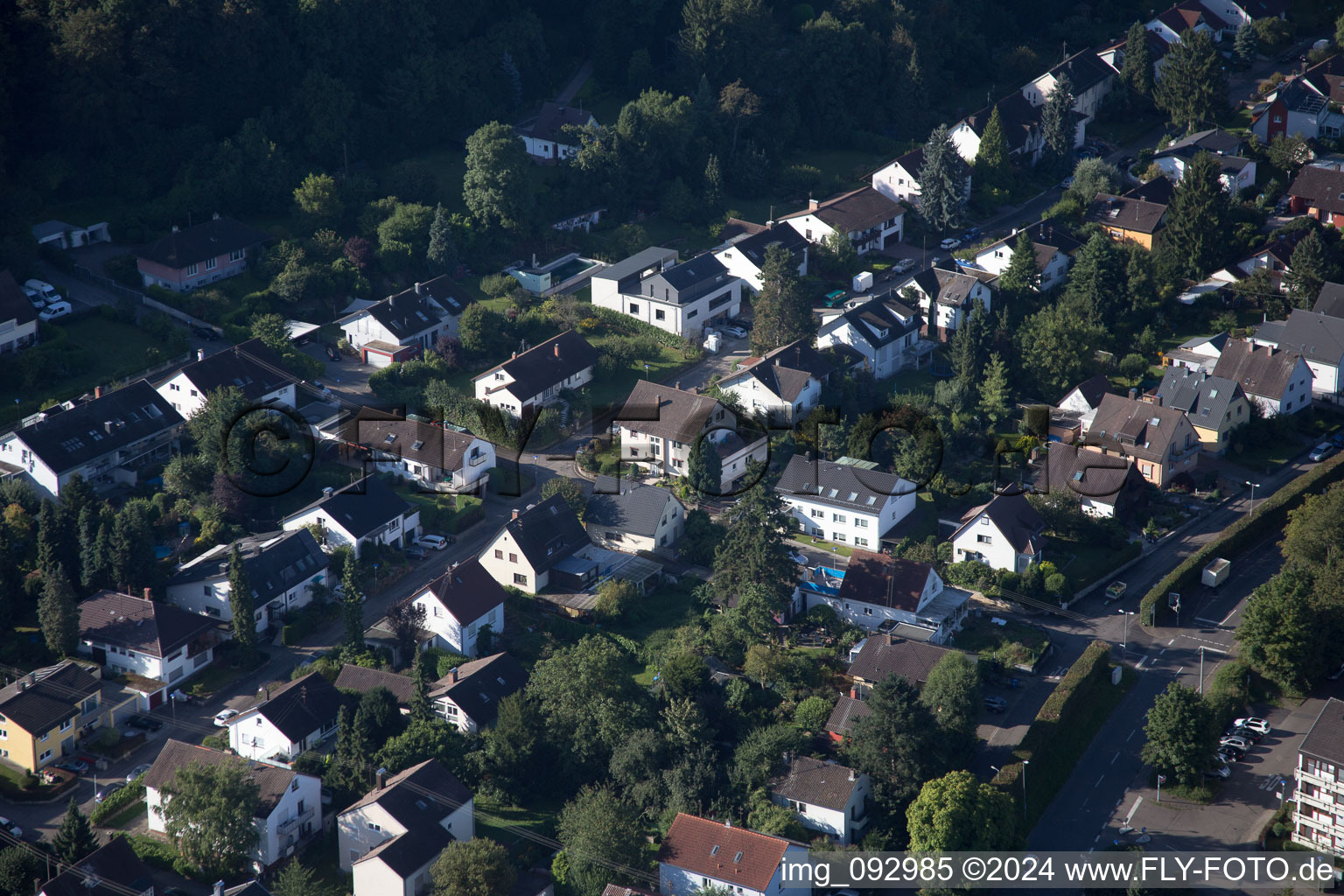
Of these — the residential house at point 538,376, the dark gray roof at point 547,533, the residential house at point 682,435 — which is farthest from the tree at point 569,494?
the residential house at point 538,376

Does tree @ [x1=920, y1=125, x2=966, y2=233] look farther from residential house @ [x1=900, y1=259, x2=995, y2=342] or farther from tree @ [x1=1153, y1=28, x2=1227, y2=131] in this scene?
tree @ [x1=1153, y1=28, x2=1227, y2=131]

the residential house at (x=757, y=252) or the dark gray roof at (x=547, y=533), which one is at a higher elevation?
the residential house at (x=757, y=252)

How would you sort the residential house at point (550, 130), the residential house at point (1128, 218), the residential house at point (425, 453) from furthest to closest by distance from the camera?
the residential house at point (550, 130)
the residential house at point (1128, 218)
the residential house at point (425, 453)

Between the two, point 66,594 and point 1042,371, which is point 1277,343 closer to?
point 1042,371

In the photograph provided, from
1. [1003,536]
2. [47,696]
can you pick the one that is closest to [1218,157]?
[1003,536]

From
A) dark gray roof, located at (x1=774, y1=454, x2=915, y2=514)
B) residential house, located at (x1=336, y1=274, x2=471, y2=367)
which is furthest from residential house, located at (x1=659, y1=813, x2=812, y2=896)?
residential house, located at (x1=336, y1=274, x2=471, y2=367)

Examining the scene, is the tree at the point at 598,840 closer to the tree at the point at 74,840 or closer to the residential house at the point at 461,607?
the residential house at the point at 461,607

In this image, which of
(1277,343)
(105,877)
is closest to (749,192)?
(1277,343)

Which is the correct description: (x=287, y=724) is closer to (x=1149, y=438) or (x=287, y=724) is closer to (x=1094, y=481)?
(x=1094, y=481)
